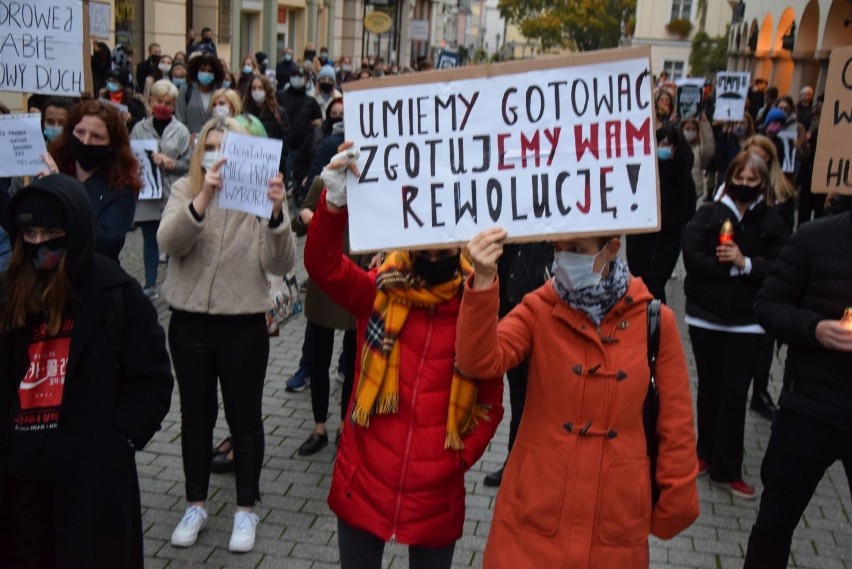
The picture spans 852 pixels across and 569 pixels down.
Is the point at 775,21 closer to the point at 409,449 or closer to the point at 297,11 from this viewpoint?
the point at 297,11

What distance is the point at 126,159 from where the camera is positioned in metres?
4.77

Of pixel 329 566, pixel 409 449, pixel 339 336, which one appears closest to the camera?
pixel 409 449

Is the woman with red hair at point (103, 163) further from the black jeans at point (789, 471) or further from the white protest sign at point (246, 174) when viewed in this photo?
the black jeans at point (789, 471)

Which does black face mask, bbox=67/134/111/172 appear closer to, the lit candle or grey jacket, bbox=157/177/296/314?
grey jacket, bbox=157/177/296/314

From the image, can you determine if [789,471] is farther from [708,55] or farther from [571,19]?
[571,19]

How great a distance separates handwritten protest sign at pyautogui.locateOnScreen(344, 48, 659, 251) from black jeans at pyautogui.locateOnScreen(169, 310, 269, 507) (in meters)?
1.68

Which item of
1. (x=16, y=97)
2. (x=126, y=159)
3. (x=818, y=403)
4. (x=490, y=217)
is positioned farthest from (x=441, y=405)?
(x=16, y=97)

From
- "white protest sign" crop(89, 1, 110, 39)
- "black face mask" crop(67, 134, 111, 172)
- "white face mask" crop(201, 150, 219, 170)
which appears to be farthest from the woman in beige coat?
"white protest sign" crop(89, 1, 110, 39)

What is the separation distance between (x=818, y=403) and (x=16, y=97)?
1275 cm

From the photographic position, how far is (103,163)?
15.5 ft

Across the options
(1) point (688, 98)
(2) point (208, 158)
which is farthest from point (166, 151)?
(1) point (688, 98)

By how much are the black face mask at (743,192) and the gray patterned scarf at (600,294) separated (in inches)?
107

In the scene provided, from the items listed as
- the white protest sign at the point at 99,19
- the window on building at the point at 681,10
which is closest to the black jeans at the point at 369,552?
the white protest sign at the point at 99,19

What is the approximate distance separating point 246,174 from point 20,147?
1290 mm
